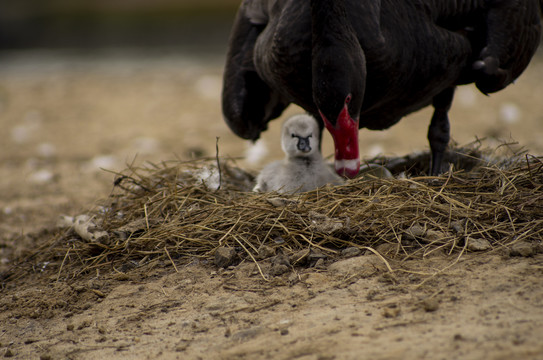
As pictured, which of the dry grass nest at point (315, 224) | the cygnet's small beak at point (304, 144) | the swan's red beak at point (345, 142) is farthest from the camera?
the cygnet's small beak at point (304, 144)

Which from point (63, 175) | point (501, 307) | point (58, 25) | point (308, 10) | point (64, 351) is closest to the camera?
point (501, 307)

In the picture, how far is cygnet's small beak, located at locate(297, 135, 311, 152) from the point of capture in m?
3.94

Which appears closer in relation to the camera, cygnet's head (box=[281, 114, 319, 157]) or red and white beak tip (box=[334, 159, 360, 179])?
red and white beak tip (box=[334, 159, 360, 179])

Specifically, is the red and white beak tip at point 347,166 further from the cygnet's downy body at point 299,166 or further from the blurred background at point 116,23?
the blurred background at point 116,23

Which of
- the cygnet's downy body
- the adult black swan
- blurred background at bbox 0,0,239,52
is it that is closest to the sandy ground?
the adult black swan

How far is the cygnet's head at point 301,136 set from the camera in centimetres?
399

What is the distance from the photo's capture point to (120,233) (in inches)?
135

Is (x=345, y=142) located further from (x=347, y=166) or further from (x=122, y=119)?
(x=122, y=119)

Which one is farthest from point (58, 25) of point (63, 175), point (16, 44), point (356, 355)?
point (356, 355)

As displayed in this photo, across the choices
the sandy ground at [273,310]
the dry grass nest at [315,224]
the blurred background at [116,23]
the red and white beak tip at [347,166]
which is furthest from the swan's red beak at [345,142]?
the blurred background at [116,23]

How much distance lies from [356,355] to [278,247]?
1090 mm

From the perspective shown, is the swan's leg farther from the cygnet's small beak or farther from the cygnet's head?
the cygnet's small beak

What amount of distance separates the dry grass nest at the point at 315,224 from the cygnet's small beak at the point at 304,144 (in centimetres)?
45

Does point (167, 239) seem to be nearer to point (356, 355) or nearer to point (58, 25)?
point (356, 355)
